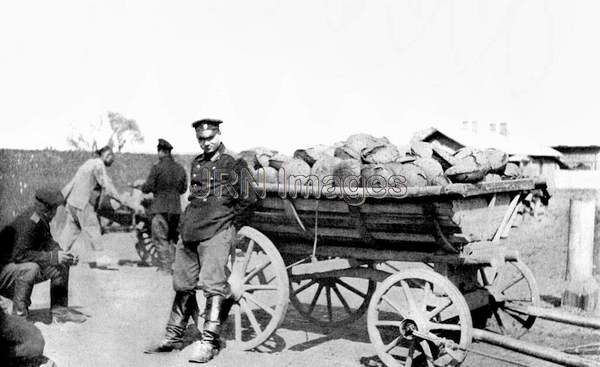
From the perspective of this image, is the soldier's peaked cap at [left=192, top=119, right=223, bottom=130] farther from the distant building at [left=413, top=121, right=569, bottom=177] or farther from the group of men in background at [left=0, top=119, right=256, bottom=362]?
the distant building at [left=413, top=121, right=569, bottom=177]

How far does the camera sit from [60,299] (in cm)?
668

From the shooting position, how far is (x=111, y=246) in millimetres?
12938

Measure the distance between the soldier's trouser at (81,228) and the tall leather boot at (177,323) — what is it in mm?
3872

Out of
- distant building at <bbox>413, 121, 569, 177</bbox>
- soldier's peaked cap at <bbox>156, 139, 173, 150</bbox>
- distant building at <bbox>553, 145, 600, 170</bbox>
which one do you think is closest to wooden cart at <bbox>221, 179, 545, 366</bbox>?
soldier's peaked cap at <bbox>156, 139, 173, 150</bbox>

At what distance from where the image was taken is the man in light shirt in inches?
357

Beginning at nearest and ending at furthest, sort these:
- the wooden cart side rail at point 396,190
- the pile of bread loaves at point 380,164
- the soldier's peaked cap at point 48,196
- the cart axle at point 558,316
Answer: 1. the wooden cart side rail at point 396,190
2. the cart axle at point 558,316
3. the pile of bread loaves at point 380,164
4. the soldier's peaked cap at point 48,196

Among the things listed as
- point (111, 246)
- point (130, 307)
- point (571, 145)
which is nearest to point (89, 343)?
point (130, 307)

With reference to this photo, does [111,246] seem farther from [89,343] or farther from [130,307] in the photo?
[89,343]

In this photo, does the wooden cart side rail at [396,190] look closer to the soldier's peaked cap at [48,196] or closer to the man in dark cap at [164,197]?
the soldier's peaked cap at [48,196]

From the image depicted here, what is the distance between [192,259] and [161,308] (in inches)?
77.5

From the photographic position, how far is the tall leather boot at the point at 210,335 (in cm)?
534

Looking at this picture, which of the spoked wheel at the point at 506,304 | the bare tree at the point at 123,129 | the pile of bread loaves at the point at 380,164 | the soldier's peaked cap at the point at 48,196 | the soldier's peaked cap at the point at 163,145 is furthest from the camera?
the bare tree at the point at 123,129

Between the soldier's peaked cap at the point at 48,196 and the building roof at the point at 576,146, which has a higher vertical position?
the building roof at the point at 576,146

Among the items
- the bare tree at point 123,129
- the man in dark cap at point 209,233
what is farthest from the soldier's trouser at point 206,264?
the bare tree at point 123,129
